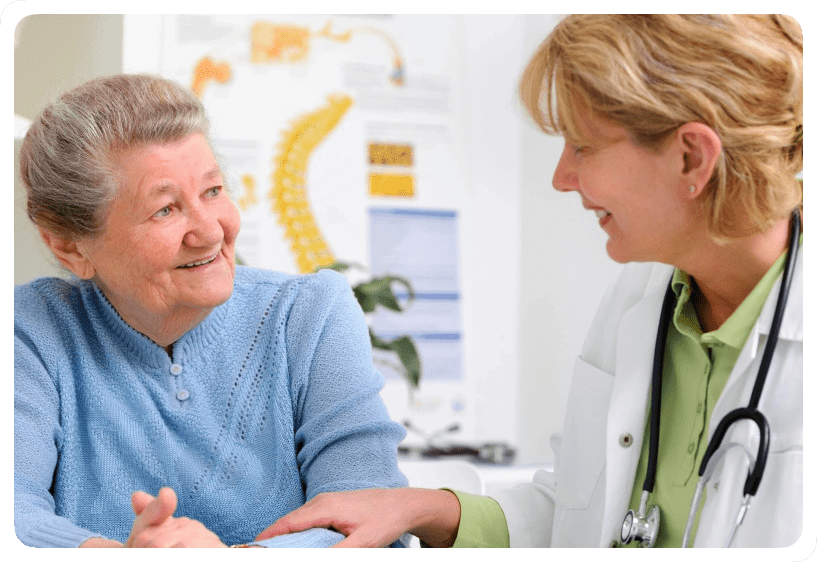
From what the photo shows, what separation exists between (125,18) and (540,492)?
787mm

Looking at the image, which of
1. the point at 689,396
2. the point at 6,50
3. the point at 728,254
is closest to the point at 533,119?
the point at 728,254

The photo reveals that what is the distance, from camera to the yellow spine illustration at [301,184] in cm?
114

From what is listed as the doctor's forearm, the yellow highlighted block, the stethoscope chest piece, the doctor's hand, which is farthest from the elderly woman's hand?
the yellow highlighted block

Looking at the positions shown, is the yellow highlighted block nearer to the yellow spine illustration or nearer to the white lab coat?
the yellow spine illustration

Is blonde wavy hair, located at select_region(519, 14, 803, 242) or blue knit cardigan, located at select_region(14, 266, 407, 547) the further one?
blue knit cardigan, located at select_region(14, 266, 407, 547)

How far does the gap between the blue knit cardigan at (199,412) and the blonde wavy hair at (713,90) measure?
1.34 feet

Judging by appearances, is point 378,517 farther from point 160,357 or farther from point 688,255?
point 688,255

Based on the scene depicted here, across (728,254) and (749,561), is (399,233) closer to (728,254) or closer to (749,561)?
(728,254)

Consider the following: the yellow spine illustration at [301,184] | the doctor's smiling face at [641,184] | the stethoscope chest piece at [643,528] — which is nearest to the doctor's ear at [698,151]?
the doctor's smiling face at [641,184]

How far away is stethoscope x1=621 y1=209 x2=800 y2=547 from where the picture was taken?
0.71 metres

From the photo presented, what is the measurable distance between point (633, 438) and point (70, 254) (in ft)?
2.36

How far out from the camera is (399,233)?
125 centimetres

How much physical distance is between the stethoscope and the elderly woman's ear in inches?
27.6

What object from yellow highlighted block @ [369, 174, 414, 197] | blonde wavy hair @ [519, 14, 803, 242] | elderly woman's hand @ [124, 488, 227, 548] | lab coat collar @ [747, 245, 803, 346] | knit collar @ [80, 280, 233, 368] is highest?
blonde wavy hair @ [519, 14, 803, 242]
